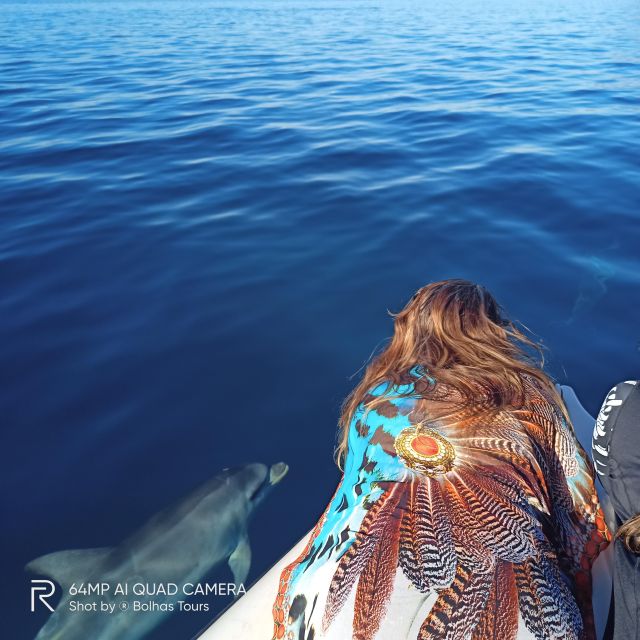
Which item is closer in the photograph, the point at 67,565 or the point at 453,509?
the point at 453,509

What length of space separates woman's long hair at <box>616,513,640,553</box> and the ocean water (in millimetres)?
2906

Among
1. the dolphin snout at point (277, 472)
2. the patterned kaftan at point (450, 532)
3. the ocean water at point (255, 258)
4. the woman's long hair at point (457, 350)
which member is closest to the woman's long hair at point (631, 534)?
the patterned kaftan at point (450, 532)

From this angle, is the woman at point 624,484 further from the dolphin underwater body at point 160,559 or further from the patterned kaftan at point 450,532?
the dolphin underwater body at point 160,559

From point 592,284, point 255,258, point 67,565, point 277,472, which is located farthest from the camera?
point 255,258

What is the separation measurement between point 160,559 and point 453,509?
2.94 m

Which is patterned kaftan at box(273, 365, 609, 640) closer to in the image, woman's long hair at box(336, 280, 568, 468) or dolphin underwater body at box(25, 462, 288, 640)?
woman's long hair at box(336, 280, 568, 468)

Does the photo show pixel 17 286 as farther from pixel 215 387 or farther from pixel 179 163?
pixel 179 163

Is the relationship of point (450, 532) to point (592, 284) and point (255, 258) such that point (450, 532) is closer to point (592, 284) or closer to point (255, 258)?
point (592, 284)

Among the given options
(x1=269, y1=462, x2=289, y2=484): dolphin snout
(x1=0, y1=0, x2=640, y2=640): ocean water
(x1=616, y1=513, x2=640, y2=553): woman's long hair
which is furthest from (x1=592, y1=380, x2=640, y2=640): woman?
(x1=269, y1=462, x2=289, y2=484): dolphin snout

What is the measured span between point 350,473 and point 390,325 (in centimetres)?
390

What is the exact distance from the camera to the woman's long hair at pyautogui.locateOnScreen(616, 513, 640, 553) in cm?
220

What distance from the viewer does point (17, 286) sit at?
7492 mm

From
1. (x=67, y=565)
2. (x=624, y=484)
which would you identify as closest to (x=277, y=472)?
(x=67, y=565)

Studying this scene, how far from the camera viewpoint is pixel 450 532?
2.24m
